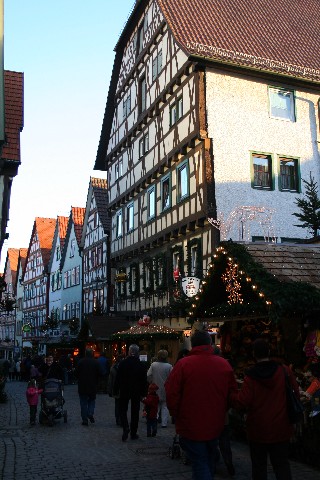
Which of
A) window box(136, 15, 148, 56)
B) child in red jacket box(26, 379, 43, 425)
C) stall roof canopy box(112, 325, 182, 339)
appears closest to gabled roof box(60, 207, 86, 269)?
window box(136, 15, 148, 56)

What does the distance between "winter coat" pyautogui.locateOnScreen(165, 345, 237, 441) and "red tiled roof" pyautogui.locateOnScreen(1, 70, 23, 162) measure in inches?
472

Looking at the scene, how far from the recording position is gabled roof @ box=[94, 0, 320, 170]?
21078 mm

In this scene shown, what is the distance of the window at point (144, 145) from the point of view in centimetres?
2638

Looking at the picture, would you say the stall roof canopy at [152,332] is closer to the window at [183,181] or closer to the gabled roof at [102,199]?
the window at [183,181]

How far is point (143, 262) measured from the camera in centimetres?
2653

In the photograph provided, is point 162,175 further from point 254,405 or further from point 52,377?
point 254,405

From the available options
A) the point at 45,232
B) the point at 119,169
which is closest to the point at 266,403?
the point at 119,169

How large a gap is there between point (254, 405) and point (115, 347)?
2209 centimetres

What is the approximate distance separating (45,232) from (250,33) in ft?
144

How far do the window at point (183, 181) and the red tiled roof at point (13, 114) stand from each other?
6.65m

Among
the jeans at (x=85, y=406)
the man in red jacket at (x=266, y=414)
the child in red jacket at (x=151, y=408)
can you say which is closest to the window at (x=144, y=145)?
the jeans at (x=85, y=406)

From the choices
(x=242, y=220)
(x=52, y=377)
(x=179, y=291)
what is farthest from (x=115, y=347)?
(x=52, y=377)

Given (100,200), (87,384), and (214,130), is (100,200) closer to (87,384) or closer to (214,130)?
(214,130)

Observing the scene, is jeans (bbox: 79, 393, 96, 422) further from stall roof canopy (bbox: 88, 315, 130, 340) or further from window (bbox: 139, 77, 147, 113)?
window (bbox: 139, 77, 147, 113)
